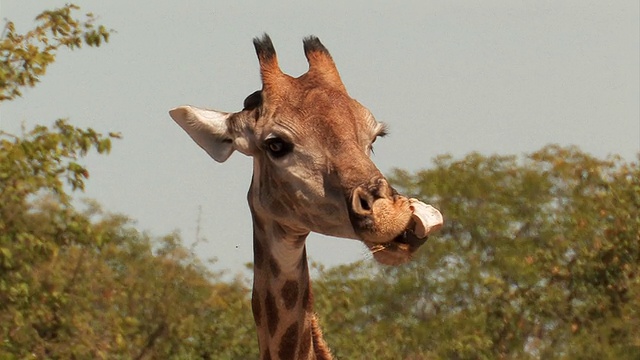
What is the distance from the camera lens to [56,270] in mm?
22781

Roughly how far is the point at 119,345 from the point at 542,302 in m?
8.08

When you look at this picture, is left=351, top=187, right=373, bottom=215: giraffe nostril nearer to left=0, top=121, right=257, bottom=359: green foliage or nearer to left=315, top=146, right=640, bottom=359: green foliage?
left=0, top=121, right=257, bottom=359: green foliage

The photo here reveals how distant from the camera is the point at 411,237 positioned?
9.23 meters

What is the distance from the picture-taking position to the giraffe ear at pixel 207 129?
35.4 feet

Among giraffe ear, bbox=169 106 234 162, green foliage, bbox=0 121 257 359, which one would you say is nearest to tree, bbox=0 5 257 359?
green foliage, bbox=0 121 257 359

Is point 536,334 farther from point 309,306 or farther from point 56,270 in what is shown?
point 309,306

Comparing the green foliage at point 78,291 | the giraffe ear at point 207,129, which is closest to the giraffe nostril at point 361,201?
the giraffe ear at point 207,129

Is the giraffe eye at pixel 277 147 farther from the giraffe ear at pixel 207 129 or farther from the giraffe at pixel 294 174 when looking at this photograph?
the giraffe ear at pixel 207 129

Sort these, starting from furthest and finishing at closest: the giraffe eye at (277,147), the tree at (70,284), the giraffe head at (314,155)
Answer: the tree at (70,284) → the giraffe eye at (277,147) → the giraffe head at (314,155)

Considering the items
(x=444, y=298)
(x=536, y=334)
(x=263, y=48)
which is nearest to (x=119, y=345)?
(x=536, y=334)

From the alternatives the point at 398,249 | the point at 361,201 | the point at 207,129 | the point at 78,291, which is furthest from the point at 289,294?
the point at 78,291

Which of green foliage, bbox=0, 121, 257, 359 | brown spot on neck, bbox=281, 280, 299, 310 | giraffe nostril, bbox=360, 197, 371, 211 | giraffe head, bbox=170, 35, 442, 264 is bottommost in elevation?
brown spot on neck, bbox=281, 280, 299, 310

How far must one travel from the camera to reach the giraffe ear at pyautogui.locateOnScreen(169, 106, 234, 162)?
10789 mm

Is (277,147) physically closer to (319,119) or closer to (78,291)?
(319,119)
